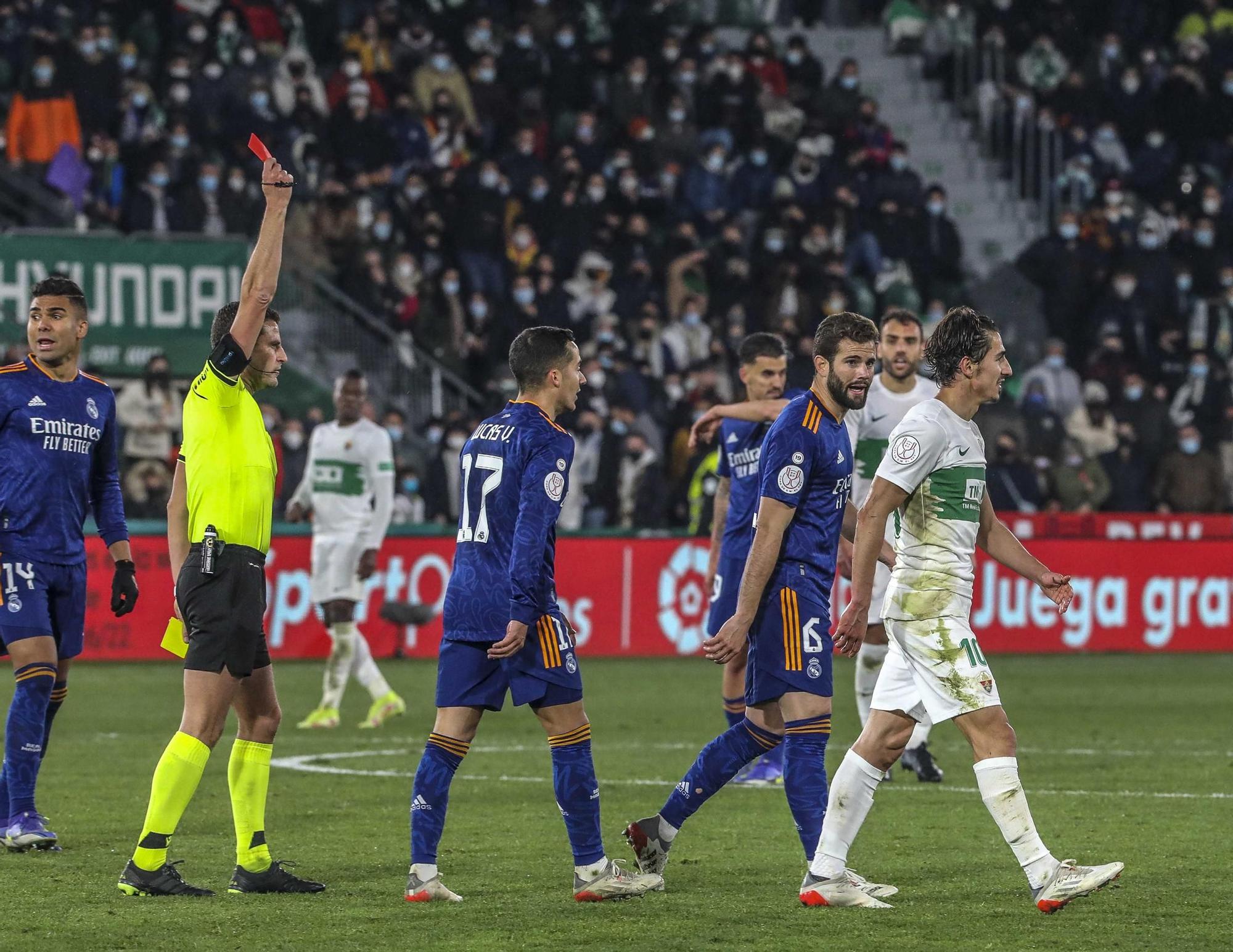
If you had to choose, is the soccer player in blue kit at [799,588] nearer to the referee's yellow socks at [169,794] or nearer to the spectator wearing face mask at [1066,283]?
the referee's yellow socks at [169,794]

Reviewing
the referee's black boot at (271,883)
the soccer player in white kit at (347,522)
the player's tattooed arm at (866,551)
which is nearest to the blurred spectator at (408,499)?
the soccer player in white kit at (347,522)

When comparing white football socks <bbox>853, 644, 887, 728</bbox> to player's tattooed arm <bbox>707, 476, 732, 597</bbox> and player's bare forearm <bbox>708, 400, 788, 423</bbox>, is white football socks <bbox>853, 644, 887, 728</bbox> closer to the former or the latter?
player's tattooed arm <bbox>707, 476, 732, 597</bbox>

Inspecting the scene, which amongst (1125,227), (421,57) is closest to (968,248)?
(1125,227)

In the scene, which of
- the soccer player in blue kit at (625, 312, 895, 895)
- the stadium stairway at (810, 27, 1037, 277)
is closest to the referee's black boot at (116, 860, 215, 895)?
the soccer player in blue kit at (625, 312, 895, 895)

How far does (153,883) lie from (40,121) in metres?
17.7

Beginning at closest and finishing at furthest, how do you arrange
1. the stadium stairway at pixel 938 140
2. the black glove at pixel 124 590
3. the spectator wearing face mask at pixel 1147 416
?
the black glove at pixel 124 590
the spectator wearing face mask at pixel 1147 416
the stadium stairway at pixel 938 140

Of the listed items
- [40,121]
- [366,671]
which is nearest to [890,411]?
[366,671]

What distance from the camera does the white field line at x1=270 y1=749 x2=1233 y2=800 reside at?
10945mm

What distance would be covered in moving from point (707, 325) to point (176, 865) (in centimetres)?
1798

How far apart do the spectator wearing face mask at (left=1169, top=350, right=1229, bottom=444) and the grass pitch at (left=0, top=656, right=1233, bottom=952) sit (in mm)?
10260

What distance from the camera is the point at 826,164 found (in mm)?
28328

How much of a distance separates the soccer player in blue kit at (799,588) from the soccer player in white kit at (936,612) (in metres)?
0.28

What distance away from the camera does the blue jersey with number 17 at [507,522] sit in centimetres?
742

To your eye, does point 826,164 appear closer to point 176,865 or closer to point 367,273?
point 367,273
